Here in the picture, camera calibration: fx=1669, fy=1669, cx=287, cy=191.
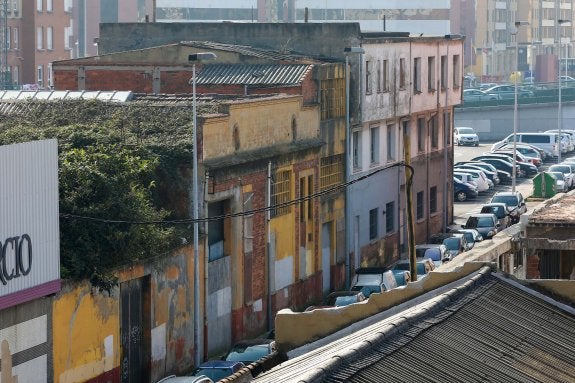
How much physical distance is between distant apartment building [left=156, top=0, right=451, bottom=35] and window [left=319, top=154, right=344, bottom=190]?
9286 centimetres

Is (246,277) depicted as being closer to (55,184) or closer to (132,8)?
(55,184)

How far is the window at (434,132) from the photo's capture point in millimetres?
64188

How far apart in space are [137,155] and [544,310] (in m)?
20.0

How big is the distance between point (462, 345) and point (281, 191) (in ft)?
89.7

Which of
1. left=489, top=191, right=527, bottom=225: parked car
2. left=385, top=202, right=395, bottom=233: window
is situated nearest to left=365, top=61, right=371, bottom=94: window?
left=385, top=202, right=395, bottom=233: window

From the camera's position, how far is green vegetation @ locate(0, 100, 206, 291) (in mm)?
34875

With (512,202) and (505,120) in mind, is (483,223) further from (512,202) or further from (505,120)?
(505,120)

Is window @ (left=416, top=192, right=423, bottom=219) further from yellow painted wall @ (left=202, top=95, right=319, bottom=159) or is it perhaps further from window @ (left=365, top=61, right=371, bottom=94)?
yellow painted wall @ (left=202, top=95, right=319, bottom=159)

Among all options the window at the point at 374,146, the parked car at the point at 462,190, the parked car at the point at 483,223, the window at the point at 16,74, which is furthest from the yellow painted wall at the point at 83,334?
the window at the point at 16,74

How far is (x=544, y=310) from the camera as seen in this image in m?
21.9

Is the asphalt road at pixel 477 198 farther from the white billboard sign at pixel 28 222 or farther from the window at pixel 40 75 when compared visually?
the white billboard sign at pixel 28 222

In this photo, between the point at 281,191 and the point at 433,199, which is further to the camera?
the point at 433,199

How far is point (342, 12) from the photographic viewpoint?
149 meters

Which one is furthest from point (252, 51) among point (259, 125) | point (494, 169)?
point (494, 169)
